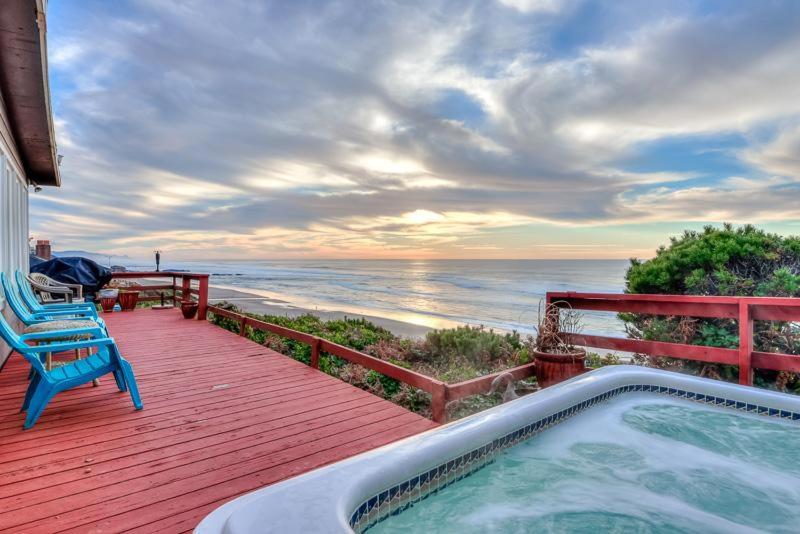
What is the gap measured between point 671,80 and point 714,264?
7.04ft

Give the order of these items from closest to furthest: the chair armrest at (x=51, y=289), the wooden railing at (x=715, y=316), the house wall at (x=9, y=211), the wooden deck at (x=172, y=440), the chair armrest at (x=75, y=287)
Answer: the wooden deck at (x=172, y=440) → the wooden railing at (x=715, y=316) → the house wall at (x=9, y=211) → the chair armrest at (x=51, y=289) → the chair armrest at (x=75, y=287)

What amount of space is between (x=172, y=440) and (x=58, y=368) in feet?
3.39

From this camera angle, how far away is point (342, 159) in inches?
324

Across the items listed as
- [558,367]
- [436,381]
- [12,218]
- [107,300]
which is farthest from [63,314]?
[107,300]

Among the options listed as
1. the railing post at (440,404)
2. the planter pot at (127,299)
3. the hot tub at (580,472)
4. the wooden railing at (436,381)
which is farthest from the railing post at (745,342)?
the planter pot at (127,299)

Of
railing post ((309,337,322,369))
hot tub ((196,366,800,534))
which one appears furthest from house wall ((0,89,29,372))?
hot tub ((196,366,800,534))

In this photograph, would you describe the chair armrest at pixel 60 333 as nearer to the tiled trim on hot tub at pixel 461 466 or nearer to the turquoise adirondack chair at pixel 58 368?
the turquoise adirondack chair at pixel 58 368

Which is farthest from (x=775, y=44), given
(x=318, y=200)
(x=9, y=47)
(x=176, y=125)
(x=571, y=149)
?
(x=318, y=200)

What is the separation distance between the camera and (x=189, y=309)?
6.76 meters

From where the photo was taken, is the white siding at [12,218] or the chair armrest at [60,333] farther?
the white siding at [12,218]

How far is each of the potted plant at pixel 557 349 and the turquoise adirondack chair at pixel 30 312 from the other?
3497mm

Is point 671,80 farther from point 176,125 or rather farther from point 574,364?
point 176,125

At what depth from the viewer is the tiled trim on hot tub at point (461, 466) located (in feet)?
4.49

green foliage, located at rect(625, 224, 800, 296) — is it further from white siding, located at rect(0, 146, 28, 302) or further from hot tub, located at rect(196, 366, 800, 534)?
white siding, located at rect(0, 146, 28, 302)
